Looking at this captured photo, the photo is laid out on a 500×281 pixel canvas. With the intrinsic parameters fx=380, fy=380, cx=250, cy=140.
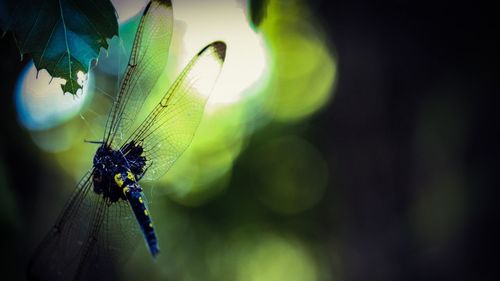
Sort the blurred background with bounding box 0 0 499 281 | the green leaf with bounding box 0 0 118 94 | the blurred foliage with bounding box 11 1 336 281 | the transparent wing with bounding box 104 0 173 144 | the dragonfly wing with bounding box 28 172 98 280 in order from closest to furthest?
the green leaf with bounding box 0 0 118 94 → the transparent wing with bounding box 104 0 173 144 → the dragonfly wing with bounding box 28 172 98 280 → the blurred background with bounding box 0 0 499 281 → the blurred foliage with bounding box 11 1 336 281

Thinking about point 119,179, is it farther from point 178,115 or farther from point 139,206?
point 178,115

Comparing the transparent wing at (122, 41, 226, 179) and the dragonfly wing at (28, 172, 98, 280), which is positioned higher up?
the transparent wing at (122, 41, 226, 179)

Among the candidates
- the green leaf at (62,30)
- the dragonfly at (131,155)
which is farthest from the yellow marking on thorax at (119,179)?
the green leaf at (62,30)

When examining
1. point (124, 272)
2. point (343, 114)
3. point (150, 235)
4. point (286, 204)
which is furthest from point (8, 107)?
point (286, 204)

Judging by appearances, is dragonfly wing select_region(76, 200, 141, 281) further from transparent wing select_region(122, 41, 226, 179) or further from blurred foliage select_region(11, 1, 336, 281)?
blurred foliage select_region(11, 1, 336, 281)

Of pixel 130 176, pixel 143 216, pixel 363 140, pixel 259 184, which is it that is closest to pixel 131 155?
pixel 130 176

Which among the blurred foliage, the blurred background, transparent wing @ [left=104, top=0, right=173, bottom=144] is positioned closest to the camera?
transparent wing @ [left=104, top=0, right=173, bottom=144]

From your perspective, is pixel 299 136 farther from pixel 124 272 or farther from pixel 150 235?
pixel 150 235

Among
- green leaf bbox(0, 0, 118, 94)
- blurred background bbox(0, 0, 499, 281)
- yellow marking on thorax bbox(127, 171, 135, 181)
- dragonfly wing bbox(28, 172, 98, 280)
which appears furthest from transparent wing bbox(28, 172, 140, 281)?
blurred background bbox(0, 0, 499, 281)
